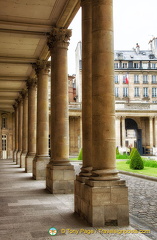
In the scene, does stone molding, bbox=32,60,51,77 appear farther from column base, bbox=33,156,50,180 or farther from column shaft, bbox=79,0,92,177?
column shaft, bbox=79,0,92,177

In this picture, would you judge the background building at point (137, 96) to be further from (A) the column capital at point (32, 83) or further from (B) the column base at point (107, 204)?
(B) the column base at point (107, 204)

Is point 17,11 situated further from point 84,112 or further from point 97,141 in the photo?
point 97,141

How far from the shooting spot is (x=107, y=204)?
301 inches

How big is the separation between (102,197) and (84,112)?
3039mm

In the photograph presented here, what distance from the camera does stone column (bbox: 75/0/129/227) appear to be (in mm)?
7723

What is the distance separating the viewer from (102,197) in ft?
25.1

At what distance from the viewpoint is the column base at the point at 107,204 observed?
7555 millimetres

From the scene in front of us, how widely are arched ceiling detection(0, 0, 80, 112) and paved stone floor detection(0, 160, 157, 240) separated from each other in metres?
7.23

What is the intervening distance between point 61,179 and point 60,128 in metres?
2.06

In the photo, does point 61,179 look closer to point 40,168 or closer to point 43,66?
point 40,168

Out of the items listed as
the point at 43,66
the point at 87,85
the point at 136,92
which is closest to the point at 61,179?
the point at 87,85

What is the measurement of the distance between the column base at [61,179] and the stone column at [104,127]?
4762 millimetres

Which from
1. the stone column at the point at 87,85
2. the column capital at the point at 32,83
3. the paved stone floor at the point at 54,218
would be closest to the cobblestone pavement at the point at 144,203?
the paved stone floor at the point at 54,218

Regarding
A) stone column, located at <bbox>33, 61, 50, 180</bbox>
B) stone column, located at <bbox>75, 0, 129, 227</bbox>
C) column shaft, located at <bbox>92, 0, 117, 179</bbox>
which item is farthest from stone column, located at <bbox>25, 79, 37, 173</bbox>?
column shaft, located at <bbox>92, 0, 117, 179</bbox>
